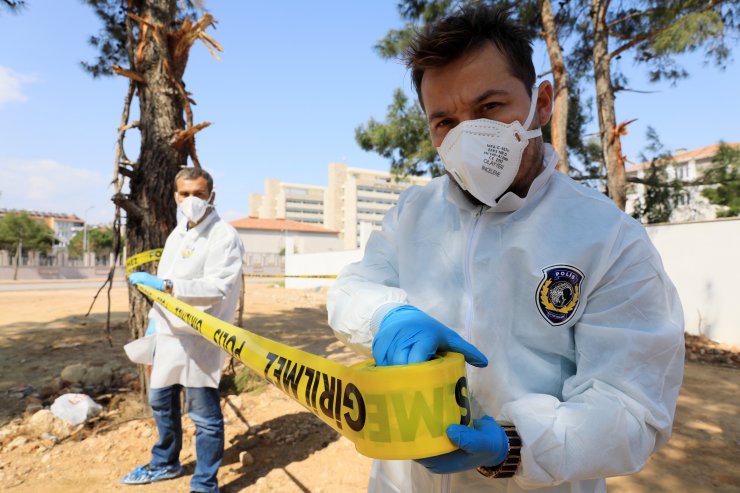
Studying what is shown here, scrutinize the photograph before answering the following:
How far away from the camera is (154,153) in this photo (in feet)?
14.4

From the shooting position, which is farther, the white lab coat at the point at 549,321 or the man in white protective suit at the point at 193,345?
the man in white protective suit at the point at 193,345

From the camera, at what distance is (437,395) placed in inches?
31.0

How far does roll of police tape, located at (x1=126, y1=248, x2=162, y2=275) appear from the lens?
418 centimetres

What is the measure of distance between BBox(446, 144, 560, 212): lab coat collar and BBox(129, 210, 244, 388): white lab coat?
2.16 meters

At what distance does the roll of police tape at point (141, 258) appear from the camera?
165 inches

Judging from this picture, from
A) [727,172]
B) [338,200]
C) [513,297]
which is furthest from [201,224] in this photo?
[338,200]

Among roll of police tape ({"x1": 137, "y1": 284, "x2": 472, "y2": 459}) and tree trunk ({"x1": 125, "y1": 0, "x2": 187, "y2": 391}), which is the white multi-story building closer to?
tree trunk ({"x1": 125, "y1": 0, "x2": 187, "y2": 391})

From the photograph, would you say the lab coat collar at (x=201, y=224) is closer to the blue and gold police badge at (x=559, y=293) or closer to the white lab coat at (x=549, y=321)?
the white lab coat at (x=549, y=321)

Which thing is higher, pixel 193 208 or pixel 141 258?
pixel 193 208

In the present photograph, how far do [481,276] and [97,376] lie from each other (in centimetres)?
545

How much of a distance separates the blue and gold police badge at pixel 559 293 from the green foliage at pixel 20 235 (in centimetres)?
4579

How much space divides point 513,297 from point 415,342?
12.1 inches

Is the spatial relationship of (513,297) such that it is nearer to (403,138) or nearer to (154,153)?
(154,153)

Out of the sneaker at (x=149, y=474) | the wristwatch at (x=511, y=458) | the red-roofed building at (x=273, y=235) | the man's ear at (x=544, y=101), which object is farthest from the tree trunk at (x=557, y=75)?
the red-roofed building at (x=273, y=235)
